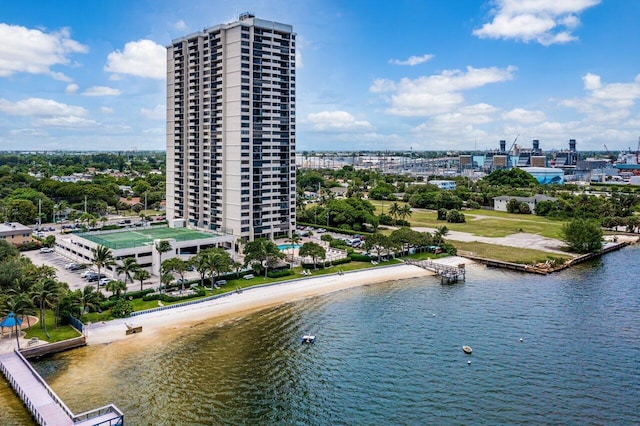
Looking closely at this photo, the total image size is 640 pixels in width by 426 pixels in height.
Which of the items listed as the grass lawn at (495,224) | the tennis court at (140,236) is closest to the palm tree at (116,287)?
the tennis court at (140,236)

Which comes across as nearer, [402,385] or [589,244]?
[402,385]

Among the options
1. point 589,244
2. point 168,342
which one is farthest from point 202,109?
point 589,244

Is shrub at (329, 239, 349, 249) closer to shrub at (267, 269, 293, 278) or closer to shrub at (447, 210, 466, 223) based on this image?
shrub at (267, 269, 293, 278)

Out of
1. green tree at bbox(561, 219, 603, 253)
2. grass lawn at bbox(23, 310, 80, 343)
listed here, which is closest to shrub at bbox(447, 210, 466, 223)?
green tree at bbox(561, 219, 603, 253)

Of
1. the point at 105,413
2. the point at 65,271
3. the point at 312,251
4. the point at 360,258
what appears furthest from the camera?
the point at 360,258

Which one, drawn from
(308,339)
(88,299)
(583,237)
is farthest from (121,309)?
(583,237)

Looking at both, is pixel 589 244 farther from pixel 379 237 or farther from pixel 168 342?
pixel 168 342

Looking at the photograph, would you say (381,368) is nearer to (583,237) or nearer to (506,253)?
(506,253)

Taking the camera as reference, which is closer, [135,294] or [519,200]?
[135,294]
